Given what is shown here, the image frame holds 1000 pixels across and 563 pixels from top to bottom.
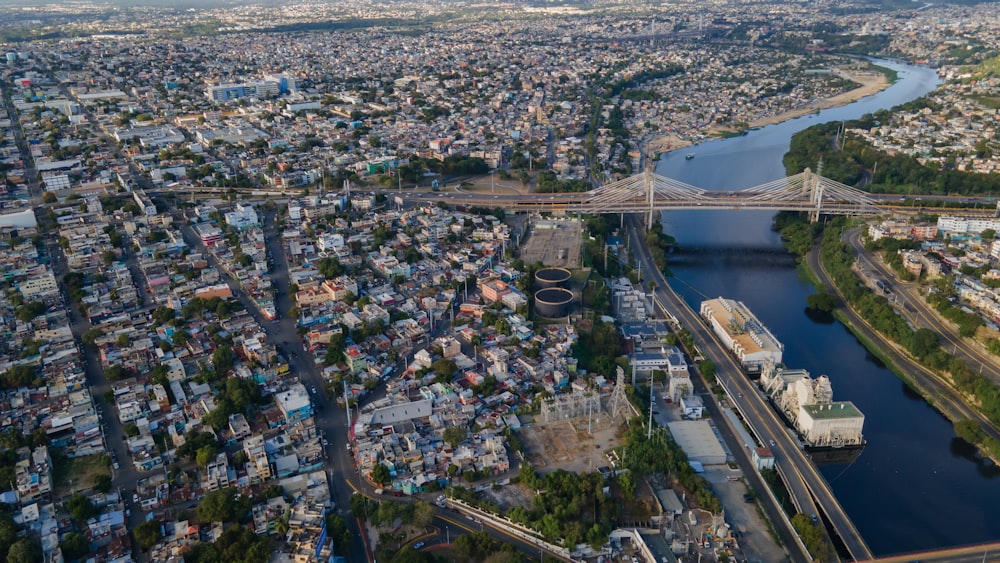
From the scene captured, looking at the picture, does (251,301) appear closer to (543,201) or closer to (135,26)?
(543,201)

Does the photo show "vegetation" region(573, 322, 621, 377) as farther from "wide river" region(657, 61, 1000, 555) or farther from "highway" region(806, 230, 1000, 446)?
"highway" region(806, 230, 1000, 446)

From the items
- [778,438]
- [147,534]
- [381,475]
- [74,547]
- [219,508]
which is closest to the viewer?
[74,547]

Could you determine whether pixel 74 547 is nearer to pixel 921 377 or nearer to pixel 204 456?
pixel 204 456

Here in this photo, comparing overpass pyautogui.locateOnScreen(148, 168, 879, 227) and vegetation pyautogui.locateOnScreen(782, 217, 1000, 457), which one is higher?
overpass pyautogui.locateOnScreen(148, 168, 879, 227)

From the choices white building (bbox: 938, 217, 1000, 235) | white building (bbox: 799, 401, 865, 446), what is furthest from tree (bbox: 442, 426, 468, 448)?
white building (bbox: 938, 217, 1000, 235)

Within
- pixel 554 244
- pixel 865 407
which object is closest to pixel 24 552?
pixel 865 407
